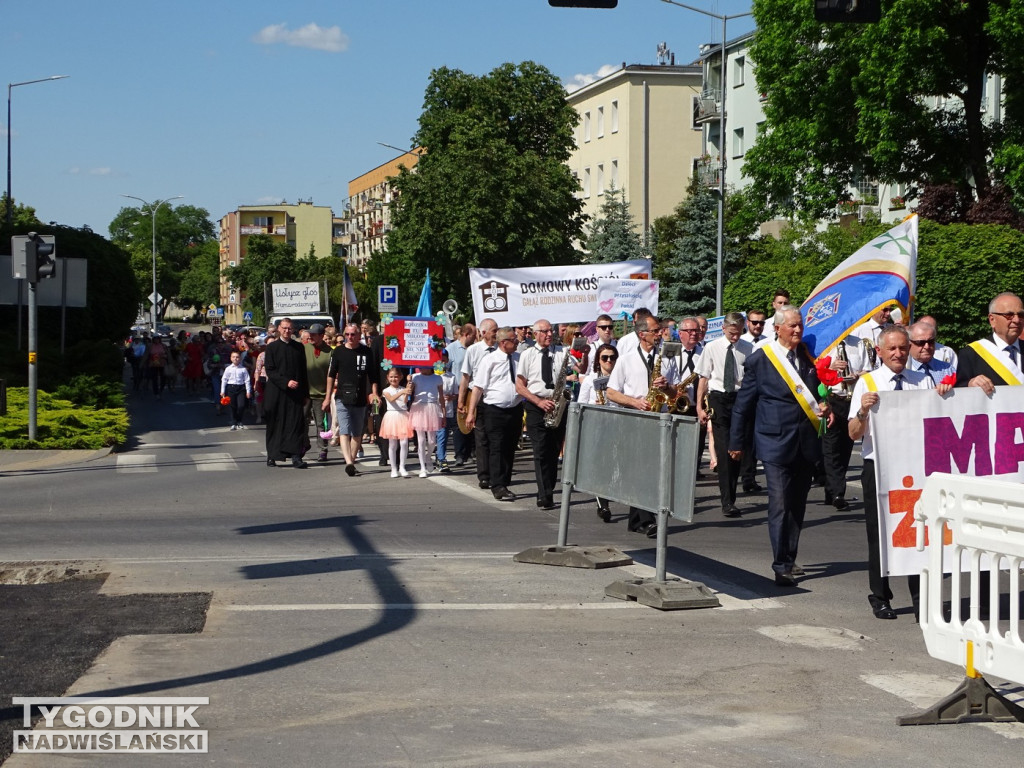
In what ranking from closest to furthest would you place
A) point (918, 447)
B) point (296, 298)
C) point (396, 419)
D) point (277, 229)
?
point (918, 447) → point (396, 419) → point (296, 298) → point (277, 229)

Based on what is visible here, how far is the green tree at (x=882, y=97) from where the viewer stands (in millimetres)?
32594

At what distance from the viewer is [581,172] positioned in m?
80.5

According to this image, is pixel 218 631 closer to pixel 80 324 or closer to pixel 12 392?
pixel 12 392

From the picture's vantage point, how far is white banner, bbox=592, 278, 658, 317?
2067 centimetres

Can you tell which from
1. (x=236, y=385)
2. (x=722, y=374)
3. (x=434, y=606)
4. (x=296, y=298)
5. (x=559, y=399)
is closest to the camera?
(x=434, y=606)

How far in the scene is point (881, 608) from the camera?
831 centimetres

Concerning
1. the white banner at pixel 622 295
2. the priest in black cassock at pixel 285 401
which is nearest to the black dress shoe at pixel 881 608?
the priest in black cassock at pixel 285 401

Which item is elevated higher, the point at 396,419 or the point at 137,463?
the point at 396,419

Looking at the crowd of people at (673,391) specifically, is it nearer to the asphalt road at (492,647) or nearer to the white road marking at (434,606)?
the asphalt road at (492,647)

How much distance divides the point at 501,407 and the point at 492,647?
23.2 feet

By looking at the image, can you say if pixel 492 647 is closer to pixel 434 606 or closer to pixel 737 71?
pixel 434 606

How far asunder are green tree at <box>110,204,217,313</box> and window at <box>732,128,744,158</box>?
96.4m

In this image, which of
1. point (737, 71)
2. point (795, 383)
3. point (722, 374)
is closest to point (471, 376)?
point (722, 374)

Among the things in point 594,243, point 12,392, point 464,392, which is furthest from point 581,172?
point 464,392
